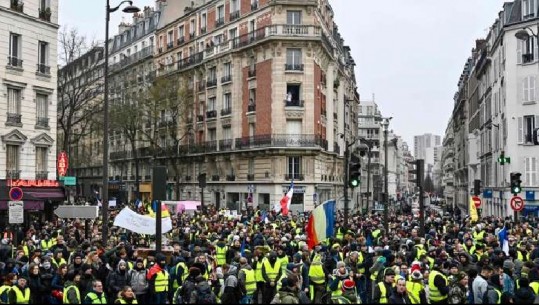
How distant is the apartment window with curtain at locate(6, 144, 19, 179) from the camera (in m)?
31.2

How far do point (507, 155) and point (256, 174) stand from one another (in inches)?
714

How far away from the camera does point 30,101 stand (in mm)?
32531

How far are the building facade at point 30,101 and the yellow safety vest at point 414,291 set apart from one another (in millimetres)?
23072

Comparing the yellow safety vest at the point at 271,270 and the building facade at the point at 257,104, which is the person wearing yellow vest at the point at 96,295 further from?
the building facade at the point at 257,104

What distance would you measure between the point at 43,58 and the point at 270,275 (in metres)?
23.4

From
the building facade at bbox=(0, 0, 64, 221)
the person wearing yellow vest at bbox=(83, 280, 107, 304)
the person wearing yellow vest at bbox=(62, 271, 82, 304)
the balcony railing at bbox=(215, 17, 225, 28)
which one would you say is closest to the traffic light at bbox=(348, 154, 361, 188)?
the person wearing yellow vest at bbox=(62, 271, 82, 304)

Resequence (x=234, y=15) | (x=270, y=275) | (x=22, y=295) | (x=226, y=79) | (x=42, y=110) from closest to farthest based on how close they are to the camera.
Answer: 1. (x=22, y=295)
2. (x=270, y=275)
3. (x=42, y=110)
4. (x=234, y=15)
5. (x=226, y=79)

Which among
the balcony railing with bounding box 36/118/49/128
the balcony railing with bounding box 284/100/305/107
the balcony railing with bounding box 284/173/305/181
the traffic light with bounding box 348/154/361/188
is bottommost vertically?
the traffic light with bounding box 348/154/361/188

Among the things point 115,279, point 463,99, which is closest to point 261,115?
point 115,279

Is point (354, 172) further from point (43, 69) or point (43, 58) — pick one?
point (43, 58)

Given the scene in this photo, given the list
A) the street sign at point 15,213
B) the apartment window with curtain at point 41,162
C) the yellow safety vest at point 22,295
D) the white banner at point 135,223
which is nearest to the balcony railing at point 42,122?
the apartment window with curtain at point 41,162

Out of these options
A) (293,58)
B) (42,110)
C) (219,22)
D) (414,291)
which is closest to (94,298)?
(414,291)

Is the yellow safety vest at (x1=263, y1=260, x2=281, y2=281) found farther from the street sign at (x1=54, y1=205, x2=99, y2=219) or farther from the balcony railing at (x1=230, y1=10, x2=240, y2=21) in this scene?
the balcony railing at (x1=230, y1=10, x2=240, y2=21)

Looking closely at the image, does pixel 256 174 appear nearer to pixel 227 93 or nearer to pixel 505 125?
pixel 227 93
